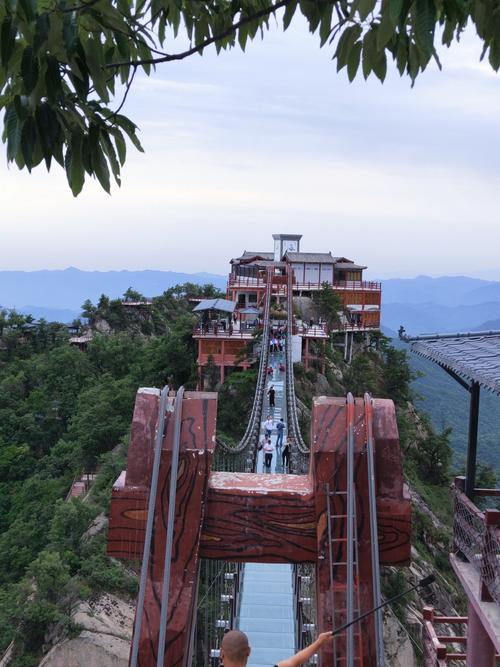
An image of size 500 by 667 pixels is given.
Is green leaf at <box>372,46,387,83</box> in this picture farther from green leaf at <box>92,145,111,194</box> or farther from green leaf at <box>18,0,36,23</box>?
green leaf at <box>18,0,36,23</box>

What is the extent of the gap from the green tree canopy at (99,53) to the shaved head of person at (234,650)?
3.90ft

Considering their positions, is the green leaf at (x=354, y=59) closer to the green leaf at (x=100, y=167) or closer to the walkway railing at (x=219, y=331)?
the green leaf at (x=100, y=167)

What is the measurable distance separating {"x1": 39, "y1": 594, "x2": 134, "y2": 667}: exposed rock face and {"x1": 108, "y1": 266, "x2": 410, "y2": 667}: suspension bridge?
5.92 m

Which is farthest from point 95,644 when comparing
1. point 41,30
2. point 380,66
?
point 41,30

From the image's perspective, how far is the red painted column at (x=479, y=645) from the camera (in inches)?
157

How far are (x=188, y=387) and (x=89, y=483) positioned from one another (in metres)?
4.44

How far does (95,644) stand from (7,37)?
7436 mm

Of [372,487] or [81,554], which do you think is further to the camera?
[81,554]

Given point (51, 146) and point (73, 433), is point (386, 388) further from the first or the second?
point (51, 146)

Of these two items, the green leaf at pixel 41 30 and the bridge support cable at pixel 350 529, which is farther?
the bridge support cable at pixel 350 529

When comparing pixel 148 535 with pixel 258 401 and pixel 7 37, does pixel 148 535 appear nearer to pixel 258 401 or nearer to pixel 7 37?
pixel 7 37

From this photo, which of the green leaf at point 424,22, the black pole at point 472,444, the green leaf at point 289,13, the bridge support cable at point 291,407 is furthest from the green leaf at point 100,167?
the bridge support cable at point 291,407

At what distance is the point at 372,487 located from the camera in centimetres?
201

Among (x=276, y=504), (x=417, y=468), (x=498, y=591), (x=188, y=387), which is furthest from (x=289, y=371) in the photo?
(x=276, y=504)
